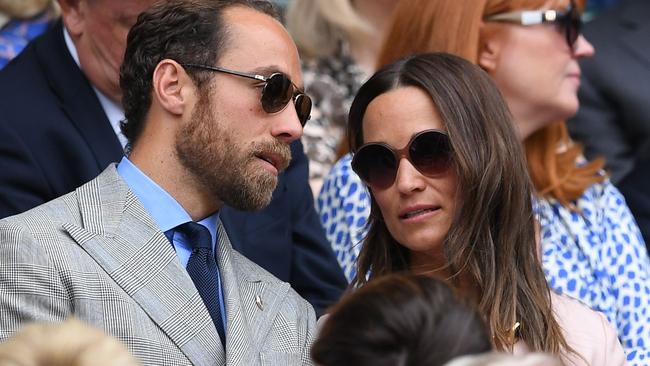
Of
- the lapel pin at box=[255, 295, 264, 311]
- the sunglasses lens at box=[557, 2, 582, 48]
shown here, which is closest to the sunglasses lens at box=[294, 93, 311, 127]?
the lapel pin at box=[255, 295, 264, 311]

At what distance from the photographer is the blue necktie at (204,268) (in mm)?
3529

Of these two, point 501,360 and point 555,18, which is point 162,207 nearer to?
point 501,360

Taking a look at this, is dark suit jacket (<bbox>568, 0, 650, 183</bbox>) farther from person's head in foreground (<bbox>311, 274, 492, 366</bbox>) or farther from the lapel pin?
person's head in foreground (<bbox>311, 274, 492, 366</bbox>)

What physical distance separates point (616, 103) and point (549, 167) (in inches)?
45.5

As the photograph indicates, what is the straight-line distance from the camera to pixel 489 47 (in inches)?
189

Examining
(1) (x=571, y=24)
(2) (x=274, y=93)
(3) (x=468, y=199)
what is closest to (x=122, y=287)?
(2) (x=274, y=93)

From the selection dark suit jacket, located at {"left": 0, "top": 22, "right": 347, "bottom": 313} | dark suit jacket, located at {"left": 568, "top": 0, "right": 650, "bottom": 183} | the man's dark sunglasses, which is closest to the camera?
dark suit jacket, located at {"left": 0, "top": 22, "right": 347, "bottom": 313}

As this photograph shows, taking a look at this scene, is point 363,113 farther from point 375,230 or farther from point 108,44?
point 108,44

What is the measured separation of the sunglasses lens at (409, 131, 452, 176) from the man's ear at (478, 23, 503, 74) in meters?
1.22

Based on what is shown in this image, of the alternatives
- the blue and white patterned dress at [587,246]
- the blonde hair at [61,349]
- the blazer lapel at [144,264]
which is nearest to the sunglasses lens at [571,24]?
the blue and white patterned dress at [587,246]

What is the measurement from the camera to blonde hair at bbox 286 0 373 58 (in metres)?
5.49

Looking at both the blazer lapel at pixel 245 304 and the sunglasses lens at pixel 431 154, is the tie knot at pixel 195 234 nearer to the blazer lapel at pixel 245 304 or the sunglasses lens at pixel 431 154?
the blazer lapel at pixel 245 304

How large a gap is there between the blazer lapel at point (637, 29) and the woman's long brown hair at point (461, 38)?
130cm

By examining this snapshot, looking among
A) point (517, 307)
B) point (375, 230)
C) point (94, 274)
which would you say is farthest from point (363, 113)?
point (94, 274)
